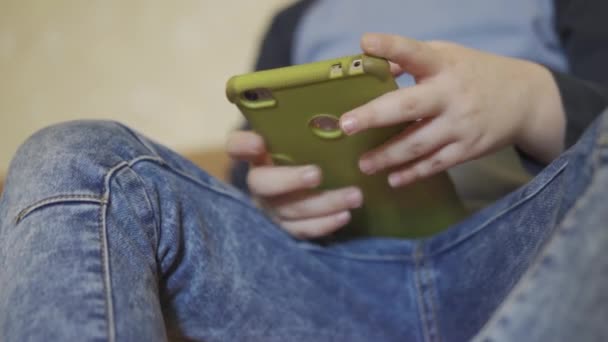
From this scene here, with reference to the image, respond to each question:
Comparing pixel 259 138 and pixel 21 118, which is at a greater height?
pixel 259 138

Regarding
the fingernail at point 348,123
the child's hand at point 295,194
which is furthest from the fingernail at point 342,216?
the fingernail at point 348,123

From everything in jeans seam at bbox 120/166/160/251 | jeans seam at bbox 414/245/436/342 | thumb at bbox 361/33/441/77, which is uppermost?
thumb at bbox 361/33/441/77

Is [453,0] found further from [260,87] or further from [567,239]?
[567,239]

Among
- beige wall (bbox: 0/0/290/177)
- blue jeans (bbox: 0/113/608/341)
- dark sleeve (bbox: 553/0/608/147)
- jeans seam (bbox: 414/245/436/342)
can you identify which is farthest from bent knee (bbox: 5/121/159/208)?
beige wall (bbox: 0/0/290/177)

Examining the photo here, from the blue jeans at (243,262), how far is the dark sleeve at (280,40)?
259 mm

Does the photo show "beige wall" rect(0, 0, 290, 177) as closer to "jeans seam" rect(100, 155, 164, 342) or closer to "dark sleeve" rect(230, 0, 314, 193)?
"dark sleeve" rect(230, 0, 314, 193)

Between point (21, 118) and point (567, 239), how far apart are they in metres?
1.07

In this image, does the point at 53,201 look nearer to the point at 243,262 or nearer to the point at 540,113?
the point at 243,262

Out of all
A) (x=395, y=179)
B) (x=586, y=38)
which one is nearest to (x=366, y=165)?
(x=395, y=179)

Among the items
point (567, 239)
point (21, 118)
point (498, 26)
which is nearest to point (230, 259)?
point (567, 239)

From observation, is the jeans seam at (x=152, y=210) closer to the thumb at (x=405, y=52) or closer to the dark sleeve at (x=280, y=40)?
the thumb at (x=405, y=52)

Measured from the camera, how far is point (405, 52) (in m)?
0.38

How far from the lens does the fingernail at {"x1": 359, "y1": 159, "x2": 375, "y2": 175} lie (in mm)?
424

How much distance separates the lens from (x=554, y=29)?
0.66 metres
